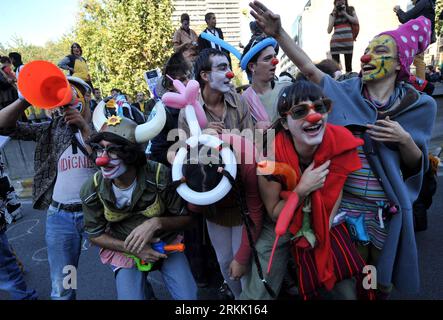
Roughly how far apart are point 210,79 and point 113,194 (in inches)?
42.6

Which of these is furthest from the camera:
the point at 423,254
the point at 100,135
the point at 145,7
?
the point at 145,7

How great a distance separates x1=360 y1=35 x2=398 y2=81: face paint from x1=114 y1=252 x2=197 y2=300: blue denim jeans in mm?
1631

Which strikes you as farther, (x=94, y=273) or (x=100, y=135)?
(x=94, y=273)

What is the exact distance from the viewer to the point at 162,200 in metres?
1.99

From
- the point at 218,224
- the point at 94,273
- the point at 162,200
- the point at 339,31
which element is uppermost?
the point at 339,31

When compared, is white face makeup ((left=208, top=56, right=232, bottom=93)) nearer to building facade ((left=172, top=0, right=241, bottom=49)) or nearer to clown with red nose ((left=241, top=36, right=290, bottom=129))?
clown with red nose ((left=241, top=36, right=290, bottom=129))

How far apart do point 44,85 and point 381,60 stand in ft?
6.79

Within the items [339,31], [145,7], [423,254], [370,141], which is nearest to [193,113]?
[370,141]

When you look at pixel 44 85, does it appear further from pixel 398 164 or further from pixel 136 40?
pixel 136 40

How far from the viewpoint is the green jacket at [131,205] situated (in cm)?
192

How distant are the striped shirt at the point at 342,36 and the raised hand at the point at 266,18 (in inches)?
152

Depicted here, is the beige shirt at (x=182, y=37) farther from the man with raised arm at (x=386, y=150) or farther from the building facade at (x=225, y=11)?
the building facade at (x=225, y=11)

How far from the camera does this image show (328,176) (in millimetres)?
1755
